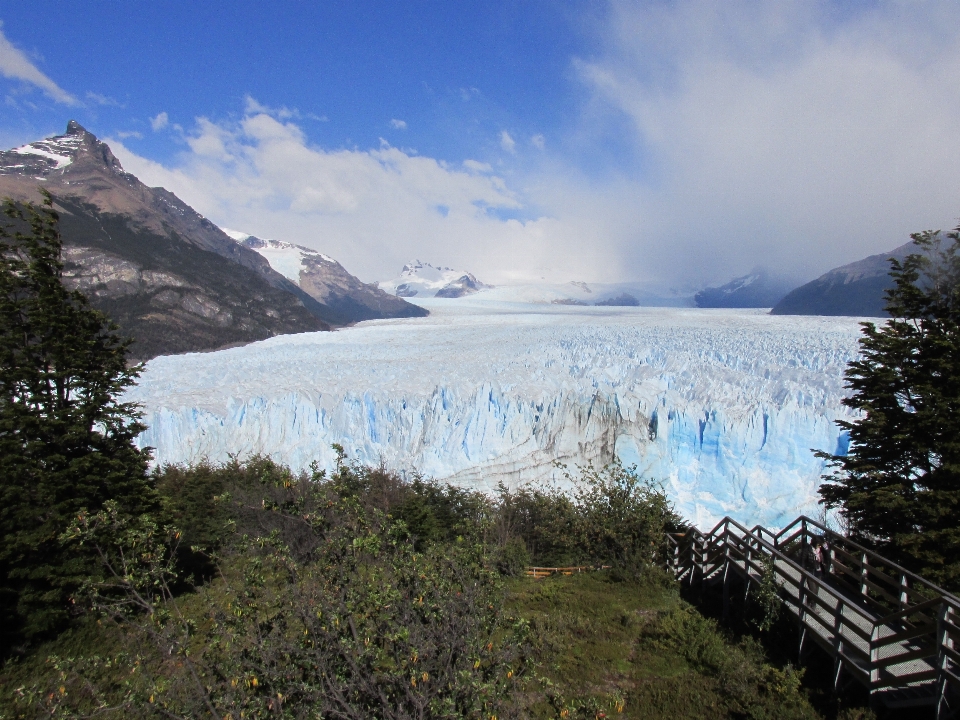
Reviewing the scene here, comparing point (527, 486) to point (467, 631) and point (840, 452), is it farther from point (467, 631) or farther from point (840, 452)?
point (467, 631)

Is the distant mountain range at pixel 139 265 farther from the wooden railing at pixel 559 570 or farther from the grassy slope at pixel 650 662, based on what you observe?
the grassy slope at pixel 650 662

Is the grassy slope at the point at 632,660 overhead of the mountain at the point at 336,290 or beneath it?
beneath

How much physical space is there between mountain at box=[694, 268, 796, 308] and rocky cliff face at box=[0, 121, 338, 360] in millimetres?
72417

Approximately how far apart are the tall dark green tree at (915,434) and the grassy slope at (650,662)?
4125 mm

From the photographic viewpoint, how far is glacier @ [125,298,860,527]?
58.6 feet

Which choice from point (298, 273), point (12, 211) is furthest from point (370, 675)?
point (298, 273)

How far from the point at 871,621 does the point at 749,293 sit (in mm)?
100455

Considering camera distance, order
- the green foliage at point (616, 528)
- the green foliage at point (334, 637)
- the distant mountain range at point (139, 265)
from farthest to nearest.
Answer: the distant mountain range at point (139, 265) < the green foliage at point (616, 528) < the green foliage at point (334, 637)

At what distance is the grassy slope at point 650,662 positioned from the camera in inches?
229

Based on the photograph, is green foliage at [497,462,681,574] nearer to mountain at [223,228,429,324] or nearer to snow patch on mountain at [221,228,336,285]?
mountain at [223,228,429,324]

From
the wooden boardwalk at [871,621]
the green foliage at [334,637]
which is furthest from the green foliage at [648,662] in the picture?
the green foliage at [334,637]

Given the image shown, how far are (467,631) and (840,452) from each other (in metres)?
18.2

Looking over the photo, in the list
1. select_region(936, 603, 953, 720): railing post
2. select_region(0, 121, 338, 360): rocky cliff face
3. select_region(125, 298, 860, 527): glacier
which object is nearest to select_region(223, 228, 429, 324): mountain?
select_region(0, 121, 338, 360): rocky cliff face

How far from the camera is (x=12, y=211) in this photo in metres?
9.98
